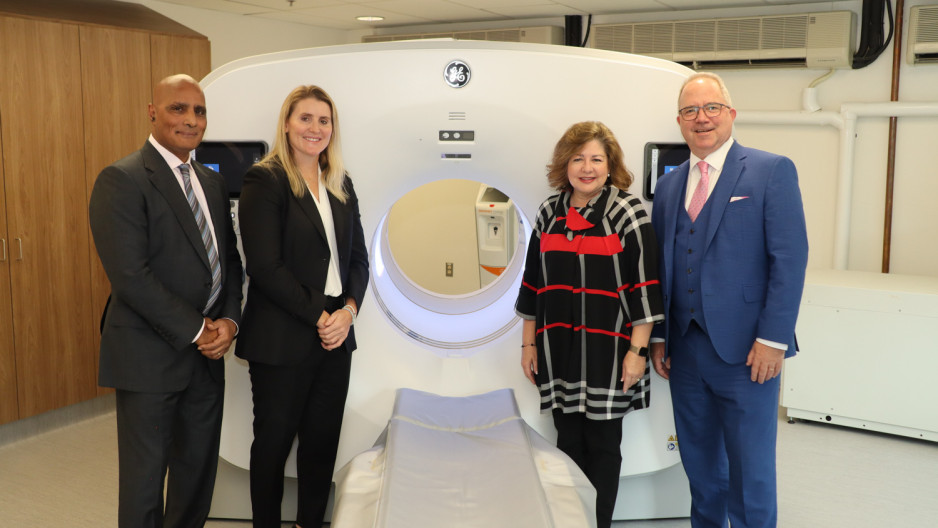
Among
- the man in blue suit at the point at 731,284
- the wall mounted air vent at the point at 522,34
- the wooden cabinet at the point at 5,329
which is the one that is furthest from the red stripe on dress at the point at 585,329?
the wall mounted air vent at the point at 522,34

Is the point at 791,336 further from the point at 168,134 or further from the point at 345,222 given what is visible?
the point at 168,134

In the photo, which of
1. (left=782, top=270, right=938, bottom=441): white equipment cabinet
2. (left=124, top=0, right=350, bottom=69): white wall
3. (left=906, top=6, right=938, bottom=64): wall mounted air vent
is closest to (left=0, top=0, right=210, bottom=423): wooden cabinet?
(left=124, top=0, right=350, bottom=69): white wall

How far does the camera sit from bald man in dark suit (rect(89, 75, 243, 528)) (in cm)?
179

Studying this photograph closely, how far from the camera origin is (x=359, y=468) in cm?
189

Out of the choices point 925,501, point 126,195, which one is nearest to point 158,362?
point 126,195

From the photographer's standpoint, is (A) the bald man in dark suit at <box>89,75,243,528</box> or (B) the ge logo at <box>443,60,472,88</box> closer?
(A) the bald man in dark suit at <box>89,75,243,528</box>

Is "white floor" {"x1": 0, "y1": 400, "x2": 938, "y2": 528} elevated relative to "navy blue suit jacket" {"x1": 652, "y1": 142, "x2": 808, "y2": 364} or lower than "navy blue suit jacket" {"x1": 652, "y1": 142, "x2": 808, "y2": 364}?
lower

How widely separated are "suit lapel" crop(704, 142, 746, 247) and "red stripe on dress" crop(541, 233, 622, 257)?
23 centimetres

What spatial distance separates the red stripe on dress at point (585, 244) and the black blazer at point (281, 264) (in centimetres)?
55

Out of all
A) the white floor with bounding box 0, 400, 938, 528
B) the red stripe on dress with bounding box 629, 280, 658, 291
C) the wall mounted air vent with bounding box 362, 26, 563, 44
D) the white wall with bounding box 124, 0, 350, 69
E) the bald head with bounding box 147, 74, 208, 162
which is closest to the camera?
the bald head with bounding box 147, 74, 208, 162

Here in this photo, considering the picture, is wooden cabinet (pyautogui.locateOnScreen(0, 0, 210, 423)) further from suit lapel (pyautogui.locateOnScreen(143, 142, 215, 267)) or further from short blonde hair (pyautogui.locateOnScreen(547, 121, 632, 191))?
short blonde hair (pyautogui.locateOnScreen(547, 121, 632, 191))

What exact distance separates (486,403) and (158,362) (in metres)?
0.90

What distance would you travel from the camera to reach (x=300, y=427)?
220 centimetres

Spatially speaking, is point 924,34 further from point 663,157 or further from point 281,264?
point 281,264
